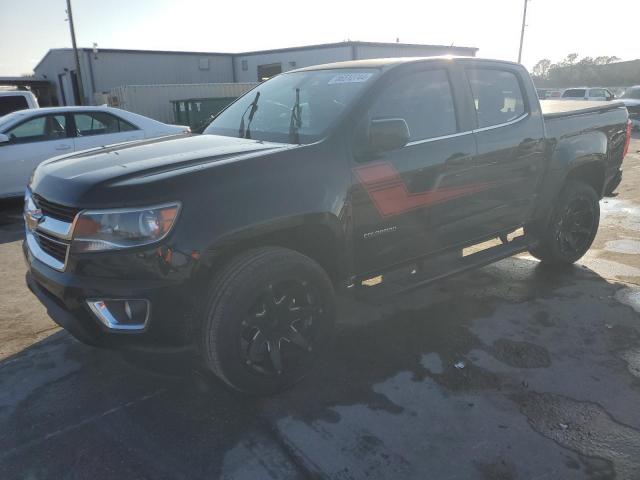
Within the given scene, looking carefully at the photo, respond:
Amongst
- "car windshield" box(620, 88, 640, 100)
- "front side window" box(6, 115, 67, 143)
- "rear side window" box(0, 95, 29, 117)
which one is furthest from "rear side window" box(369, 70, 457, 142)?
"car windshield" box(620, 88, 640, 100)

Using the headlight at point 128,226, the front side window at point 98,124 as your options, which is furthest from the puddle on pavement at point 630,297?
the front side window at point 98,124

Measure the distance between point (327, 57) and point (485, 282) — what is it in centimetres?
2602

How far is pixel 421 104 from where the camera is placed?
3533 mm

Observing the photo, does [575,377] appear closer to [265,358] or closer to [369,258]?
[369,258]

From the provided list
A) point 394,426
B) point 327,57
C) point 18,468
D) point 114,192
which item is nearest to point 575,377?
point 394,426

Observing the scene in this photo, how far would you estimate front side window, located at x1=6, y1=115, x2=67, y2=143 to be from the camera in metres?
7.68

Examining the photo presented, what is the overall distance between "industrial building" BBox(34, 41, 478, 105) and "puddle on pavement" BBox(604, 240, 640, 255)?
2348 centimetres

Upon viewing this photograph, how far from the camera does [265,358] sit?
2.85 metres

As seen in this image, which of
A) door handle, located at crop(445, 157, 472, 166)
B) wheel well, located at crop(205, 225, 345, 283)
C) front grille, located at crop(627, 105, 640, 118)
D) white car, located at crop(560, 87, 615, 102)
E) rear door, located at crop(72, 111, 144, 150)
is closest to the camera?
wheel well, located at crop(205, 225, 345, 283)

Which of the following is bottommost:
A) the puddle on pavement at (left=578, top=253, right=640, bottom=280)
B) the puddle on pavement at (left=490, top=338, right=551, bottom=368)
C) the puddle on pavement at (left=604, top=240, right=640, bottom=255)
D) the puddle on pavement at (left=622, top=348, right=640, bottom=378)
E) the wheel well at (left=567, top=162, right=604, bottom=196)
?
the puddle on pavement at (left=604, top=240, right=640, bottom=255)

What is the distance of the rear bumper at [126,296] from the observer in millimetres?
2406

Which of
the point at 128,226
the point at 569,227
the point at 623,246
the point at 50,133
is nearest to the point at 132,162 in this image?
the point at 128,226

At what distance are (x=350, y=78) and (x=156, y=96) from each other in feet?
73.6

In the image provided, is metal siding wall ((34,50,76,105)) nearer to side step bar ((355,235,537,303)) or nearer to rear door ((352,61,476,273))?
rear door ((352,61,476,273))
